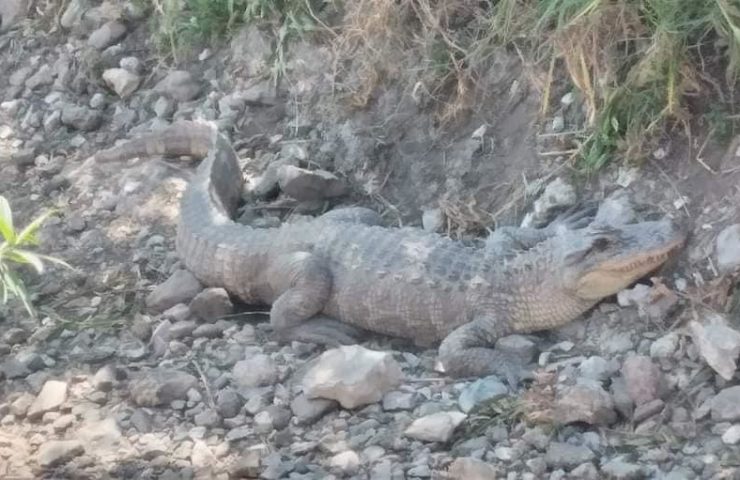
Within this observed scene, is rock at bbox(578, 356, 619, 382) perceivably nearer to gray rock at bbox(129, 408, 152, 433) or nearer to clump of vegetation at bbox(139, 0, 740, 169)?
clump of vegetation at bbox(139, 0, 740, 169)

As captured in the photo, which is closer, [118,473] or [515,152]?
[118,473]

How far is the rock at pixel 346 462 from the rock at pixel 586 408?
0.62 metres

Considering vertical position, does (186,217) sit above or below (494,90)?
below

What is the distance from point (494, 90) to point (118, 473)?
229 centimetres

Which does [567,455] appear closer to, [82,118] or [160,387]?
[160,387]

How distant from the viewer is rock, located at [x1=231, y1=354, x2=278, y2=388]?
418 centimetres

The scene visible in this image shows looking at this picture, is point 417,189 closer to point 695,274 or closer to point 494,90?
point 494,90

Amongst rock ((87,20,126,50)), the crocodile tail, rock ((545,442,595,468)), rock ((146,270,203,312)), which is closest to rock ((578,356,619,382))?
rock ((545,442,595,468))

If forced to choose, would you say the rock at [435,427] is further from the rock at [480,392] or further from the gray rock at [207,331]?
the gray rock at [207,331]

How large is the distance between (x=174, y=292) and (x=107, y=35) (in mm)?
2254

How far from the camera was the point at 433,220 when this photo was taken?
4.94 metres

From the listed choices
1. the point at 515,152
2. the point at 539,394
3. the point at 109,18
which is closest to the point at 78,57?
the point at 109,18

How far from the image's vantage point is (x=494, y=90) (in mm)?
5027

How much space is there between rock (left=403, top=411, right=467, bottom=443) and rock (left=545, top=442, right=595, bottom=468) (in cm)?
32
